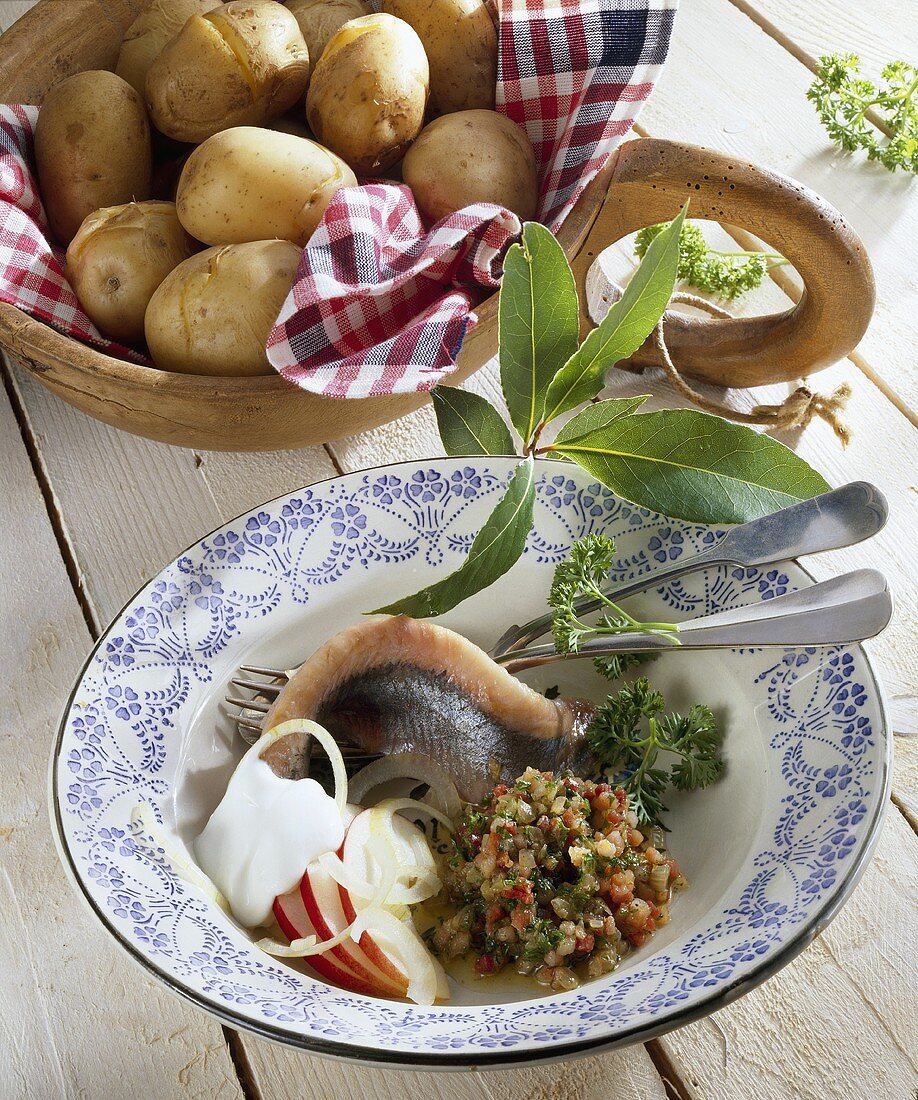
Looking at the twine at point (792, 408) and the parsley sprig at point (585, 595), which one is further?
the twine at point (792, 408)

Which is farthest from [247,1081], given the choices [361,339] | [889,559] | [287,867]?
[889,559]

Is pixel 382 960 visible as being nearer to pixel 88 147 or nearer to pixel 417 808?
pixel 417 808

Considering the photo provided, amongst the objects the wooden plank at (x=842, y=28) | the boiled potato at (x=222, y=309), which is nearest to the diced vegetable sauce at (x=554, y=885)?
the boiled potato at (x=222, y=309)

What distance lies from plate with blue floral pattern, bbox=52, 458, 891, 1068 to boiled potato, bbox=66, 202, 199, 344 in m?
0.23

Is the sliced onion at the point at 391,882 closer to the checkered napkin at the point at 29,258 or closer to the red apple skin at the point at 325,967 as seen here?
the red apple skin at the point at 325,967

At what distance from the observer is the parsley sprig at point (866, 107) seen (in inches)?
51.0

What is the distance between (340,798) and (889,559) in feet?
1.80

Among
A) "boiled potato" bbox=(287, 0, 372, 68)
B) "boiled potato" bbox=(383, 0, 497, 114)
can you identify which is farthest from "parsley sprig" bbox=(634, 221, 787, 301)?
"boiled potato" bbox=(287, 0, 372, 68)

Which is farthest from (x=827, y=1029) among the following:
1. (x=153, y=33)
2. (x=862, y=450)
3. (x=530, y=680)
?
(x=153, y=33)

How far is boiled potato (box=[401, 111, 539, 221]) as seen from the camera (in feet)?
3.10

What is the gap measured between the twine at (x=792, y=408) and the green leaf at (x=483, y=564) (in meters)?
0.36

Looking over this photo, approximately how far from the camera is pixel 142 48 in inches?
42.7

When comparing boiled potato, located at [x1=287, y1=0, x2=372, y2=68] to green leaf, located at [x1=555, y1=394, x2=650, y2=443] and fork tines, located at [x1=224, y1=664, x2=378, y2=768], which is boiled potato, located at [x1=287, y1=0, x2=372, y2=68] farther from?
fork tines, located at [x1=224, y1=664, x2=378, y2=768]

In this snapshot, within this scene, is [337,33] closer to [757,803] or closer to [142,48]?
[142,48]
